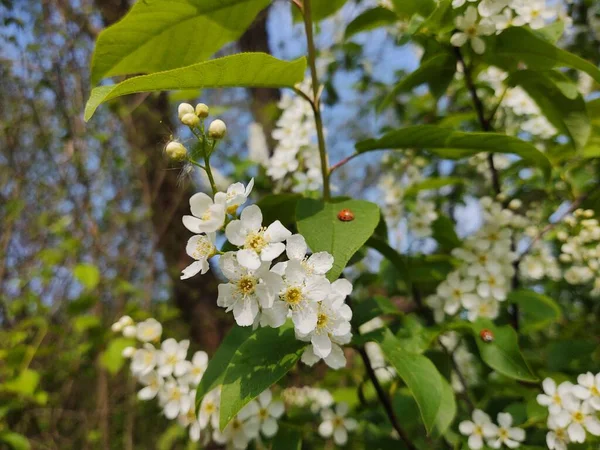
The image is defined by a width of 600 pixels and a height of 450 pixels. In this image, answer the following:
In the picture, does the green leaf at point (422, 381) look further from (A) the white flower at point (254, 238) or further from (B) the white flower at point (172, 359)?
(B) the white flower at point (172, 359)

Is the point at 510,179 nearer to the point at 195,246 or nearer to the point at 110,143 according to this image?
the point at 195,246

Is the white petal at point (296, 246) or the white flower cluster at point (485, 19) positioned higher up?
the white flower cluster at point (485, 19)

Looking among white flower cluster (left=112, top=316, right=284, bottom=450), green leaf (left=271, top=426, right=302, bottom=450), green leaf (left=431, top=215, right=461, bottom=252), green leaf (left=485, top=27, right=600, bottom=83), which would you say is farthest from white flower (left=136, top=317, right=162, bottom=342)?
green leaf (left=485, top=27, right=600, bottom=83)

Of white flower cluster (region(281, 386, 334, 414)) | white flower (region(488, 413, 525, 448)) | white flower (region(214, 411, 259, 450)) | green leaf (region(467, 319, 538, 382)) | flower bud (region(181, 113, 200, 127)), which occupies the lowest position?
white flower cluster (region(281, 386, 334, 414))

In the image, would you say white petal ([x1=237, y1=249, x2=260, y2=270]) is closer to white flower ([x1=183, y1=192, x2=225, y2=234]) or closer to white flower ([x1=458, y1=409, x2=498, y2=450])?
white flower ([x1=183, y1=192, x2=225, y2=234])

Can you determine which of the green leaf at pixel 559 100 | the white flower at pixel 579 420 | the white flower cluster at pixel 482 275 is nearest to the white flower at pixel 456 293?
the white flower cluster at pixel 482 275

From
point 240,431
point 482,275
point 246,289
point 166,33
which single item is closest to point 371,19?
point 166,33

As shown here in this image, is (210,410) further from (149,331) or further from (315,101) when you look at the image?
(315,101)
